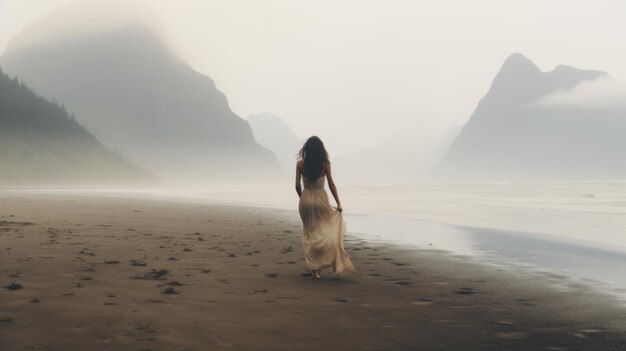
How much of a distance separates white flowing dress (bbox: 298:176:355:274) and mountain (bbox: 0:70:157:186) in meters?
153

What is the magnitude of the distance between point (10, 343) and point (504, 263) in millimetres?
10276

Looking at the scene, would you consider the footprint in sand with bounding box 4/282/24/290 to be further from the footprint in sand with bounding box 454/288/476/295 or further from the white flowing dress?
the footprint in sand with bounding box 454/288/476/295

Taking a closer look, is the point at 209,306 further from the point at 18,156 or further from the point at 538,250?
the point at 18,156

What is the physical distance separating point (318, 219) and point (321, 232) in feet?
0.86

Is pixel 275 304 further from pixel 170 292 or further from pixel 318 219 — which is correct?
pixel 318 219

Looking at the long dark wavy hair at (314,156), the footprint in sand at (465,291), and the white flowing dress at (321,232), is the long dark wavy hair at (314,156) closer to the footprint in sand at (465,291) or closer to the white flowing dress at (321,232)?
the white flowing dress at (321,232)

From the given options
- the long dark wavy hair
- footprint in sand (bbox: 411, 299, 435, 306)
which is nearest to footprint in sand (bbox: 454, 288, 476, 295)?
footprint in sand (bbox: 411, 299, 435, 306)

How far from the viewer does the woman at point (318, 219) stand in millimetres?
10898

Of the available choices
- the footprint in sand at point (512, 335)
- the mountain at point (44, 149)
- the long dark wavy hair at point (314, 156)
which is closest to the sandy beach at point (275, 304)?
the footprint in sand at point (512, 335)

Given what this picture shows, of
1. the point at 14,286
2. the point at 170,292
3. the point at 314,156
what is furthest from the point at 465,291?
the point at 14,286

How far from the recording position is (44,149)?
7047 inches

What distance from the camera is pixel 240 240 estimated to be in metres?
17.2

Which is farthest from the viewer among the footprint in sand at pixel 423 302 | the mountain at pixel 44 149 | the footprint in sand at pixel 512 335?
the mountain at pixel 44 149

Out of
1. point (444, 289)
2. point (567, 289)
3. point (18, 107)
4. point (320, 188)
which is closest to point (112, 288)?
point (320, 188)
